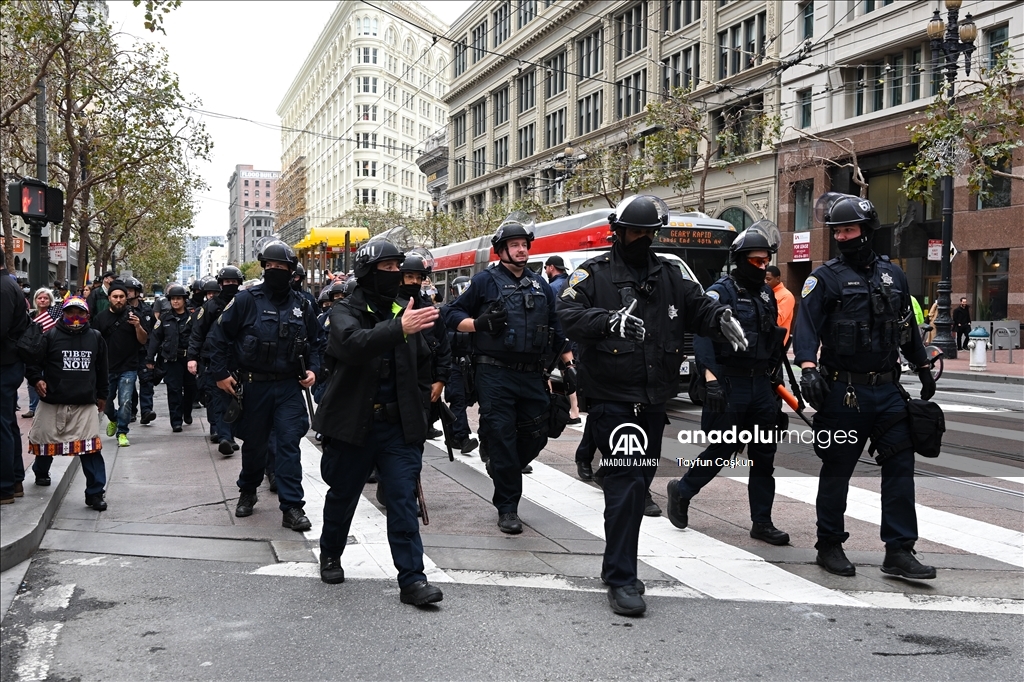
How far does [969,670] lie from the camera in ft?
12.2

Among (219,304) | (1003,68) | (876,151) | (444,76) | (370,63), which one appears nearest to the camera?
(219,304)

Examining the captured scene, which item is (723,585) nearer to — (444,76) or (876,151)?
(876,151)

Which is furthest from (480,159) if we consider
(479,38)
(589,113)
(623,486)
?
(623,486)

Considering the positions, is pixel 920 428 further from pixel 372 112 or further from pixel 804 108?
pixel 372 112

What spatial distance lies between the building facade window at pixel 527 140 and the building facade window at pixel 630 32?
9.81 meters

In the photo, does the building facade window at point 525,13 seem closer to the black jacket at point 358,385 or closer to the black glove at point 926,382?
the black glove at point 926,382

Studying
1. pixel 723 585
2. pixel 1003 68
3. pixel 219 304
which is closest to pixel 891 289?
pixel 723 585

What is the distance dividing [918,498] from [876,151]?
2631cm

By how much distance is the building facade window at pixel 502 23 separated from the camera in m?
53.4

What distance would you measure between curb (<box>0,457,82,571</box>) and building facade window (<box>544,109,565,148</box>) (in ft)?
144

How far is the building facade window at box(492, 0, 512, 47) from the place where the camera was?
53406 millimetres

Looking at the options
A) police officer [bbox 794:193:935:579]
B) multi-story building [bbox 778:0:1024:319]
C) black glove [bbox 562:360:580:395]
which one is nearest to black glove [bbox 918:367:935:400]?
police officer [bbox 794:193:935:579]

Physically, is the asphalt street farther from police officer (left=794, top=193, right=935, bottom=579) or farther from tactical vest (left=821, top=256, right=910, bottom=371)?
A: tactical vest (left=821, top=256, right=910, bottom=371)

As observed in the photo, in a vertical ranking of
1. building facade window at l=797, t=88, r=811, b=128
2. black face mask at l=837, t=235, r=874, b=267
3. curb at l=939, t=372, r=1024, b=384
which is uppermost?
building facade window at l=797, t=88, r=811, b=128
